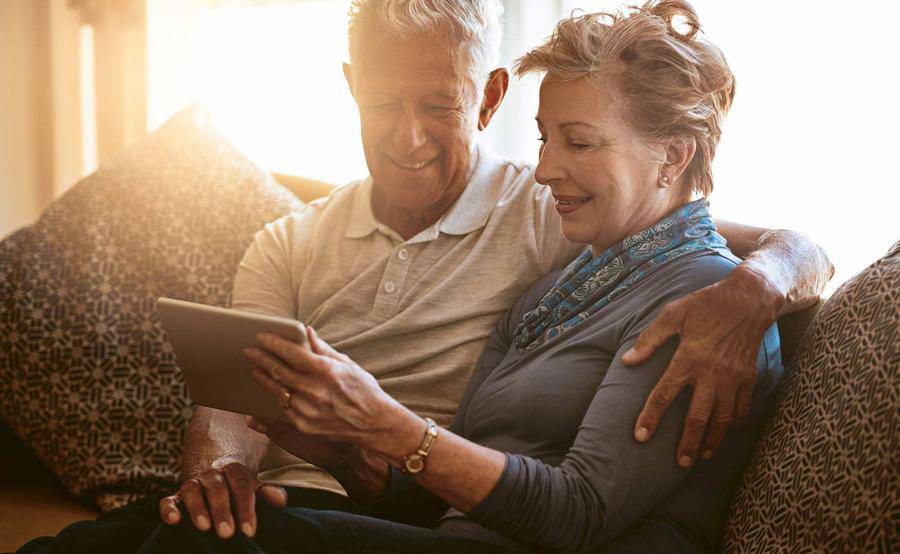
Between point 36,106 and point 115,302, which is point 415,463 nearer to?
point 115,302

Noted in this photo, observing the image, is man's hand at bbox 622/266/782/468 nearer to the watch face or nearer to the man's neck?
the watch face

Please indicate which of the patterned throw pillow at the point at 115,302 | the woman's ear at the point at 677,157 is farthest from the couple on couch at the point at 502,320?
the patterned throw pillow at the point at 115,302

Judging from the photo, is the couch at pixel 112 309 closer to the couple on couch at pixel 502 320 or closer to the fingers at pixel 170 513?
the couple on couch at pixel 502 320

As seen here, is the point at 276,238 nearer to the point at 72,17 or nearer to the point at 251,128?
the point at 251,128

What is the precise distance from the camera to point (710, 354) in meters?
1.13

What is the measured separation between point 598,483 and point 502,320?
0.48 metres

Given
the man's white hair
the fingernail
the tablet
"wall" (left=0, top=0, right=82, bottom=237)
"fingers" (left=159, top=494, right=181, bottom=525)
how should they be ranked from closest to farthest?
the tablet < "fingers" (left=159, top=494, right=181, bottom=525) < the fingernail < the man's white hair < "wall" (left=0, top=0, right=82, bottom=237)

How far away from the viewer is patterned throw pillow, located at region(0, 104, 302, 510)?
6.00 feet

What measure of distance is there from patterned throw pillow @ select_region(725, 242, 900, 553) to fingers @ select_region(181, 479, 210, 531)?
2.41ft

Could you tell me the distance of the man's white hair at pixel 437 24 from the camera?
1546 millimetres

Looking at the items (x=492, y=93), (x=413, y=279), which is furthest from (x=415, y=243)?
(x=492, y=93)

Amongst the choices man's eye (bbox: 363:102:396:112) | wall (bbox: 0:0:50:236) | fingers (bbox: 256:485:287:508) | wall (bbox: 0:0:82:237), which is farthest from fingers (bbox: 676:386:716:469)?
wall (bbox: 0:0:50:236)

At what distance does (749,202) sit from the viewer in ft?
6.88

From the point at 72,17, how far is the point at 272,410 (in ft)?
10.2
